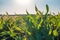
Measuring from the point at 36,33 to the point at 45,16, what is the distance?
0.27 metres

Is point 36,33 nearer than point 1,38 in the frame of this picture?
Yes

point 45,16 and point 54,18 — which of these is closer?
point 45,16

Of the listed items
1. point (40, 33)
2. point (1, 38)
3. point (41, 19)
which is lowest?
point (1, 38)

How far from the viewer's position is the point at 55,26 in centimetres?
226

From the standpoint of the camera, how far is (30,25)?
2.18 metres

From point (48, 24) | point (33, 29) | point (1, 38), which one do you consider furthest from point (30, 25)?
point (1, 38)

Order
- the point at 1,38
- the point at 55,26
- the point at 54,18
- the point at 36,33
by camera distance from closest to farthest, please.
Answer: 1. the point at 36,33
2. the point at 55,26
3. the point at 54,18
4. the point at 1,38

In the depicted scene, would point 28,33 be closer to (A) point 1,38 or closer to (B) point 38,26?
(B) point 38,26

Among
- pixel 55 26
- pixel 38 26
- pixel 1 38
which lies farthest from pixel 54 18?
pixel 1 38

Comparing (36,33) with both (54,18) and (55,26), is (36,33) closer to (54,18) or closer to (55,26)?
(55,26)

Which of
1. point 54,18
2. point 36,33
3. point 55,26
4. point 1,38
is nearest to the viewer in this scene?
point 36,33

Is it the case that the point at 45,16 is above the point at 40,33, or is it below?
above

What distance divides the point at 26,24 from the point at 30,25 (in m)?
0.06

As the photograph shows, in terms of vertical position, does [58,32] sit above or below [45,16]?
below
